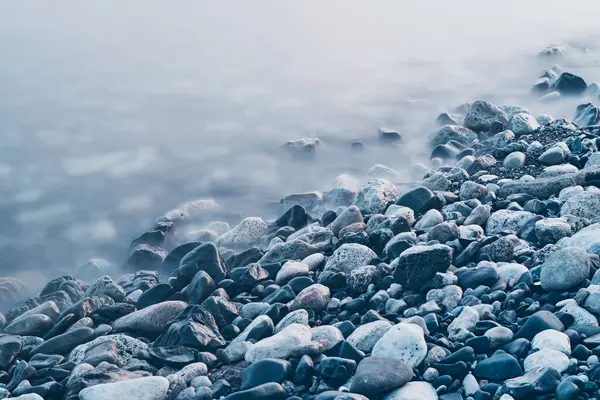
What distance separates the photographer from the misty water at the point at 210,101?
6.41 metres

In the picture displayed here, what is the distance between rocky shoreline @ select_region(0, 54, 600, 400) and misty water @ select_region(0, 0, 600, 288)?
113 centimetres

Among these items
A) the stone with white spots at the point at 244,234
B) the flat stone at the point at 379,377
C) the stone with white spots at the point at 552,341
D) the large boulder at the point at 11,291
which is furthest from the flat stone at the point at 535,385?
the large boulder at the point at 11,291

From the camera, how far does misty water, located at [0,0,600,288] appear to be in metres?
6.41

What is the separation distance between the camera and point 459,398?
242 centimetres

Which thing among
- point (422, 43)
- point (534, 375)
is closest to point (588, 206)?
point (534, 375)

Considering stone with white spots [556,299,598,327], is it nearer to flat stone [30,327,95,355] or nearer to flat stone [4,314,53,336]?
flat stone [30,327,95,355]

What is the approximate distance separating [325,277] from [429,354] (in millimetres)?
1136

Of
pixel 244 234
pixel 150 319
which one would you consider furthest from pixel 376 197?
pixel 150 319

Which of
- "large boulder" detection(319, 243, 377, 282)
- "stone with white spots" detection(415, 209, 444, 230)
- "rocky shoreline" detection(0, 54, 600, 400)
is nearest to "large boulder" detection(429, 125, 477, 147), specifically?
"rocky shoreline" detection(0, 54, 600, 400)

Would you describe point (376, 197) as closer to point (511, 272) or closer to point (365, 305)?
point (365, 305)

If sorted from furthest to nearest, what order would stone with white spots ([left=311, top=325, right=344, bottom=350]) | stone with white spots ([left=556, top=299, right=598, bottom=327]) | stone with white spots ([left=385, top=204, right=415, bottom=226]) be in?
1. stone with white spots ([left=385, top=204, right=415, bottom=226])
2. stone with white spots ([left=311, top=325, right=344, bottom=350])
3. stone with white spots ([left=556, top=299, right=598, bottom=327])

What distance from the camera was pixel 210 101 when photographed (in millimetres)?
9281

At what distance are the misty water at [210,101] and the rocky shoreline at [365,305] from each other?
113cm

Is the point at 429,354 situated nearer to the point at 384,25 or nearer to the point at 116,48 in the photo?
the point at 116,48
